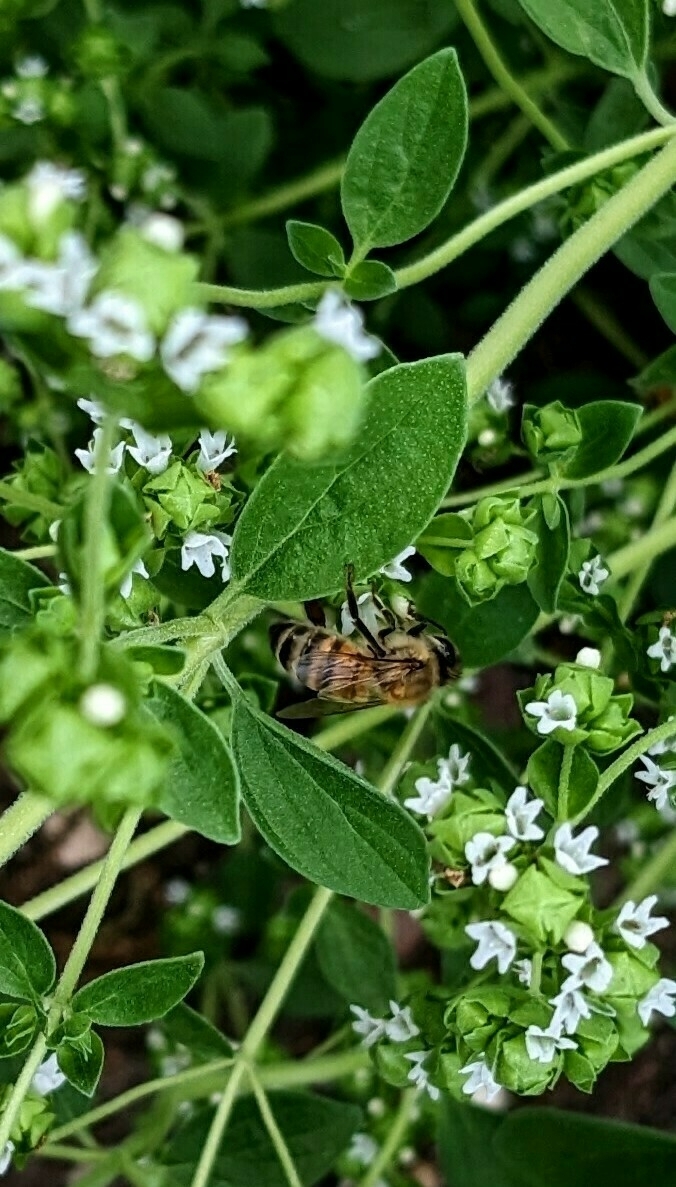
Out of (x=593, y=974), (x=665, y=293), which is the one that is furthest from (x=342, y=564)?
(x=665, y=293)

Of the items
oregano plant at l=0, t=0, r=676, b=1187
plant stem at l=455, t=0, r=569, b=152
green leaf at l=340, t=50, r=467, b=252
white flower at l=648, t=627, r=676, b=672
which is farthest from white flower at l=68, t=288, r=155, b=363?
plant stem at l=455, t=0, r=569, b=152

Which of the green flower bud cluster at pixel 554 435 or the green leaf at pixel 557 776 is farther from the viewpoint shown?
the green flower bud cluster at pixel 554 435

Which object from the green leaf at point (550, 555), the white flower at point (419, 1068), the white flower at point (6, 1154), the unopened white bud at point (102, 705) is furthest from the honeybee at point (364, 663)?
the unopened white bud at point (102, 705)

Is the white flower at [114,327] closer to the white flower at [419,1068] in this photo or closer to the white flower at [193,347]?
the white flower at [193,347]

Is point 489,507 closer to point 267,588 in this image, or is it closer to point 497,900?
point 267,588

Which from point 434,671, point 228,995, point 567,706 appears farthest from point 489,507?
point 228,995

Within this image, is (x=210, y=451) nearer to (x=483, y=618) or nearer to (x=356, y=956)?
(x=483, y=618)
